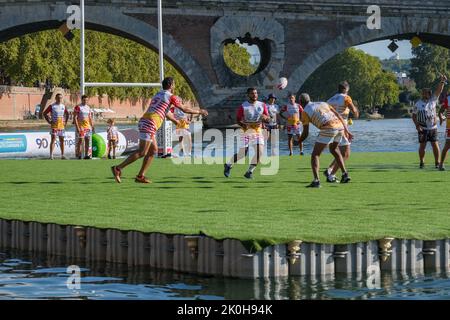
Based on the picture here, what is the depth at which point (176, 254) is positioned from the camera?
1282 cm

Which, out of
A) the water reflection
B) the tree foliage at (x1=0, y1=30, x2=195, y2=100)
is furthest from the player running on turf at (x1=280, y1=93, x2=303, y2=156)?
the tree foliage at (x1=0, y1=30, x2=195, y2=100)

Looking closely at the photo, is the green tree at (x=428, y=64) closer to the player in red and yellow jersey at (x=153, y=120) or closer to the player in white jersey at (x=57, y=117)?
the player in white jersey at (x=57, y=117)

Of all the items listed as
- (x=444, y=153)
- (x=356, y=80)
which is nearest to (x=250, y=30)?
(x=444, y=153)

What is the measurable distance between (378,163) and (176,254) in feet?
53.7

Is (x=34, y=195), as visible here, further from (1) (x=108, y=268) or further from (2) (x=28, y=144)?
(2) (x=28, y=144)

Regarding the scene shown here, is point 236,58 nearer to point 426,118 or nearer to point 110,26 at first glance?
point 110,26

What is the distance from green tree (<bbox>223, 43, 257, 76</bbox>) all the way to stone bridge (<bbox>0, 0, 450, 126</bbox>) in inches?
2171

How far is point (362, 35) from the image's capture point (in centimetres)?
5988

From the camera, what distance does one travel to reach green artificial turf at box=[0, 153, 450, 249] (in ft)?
44.2

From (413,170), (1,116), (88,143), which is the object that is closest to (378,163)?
(413,170)

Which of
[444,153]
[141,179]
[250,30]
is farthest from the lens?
[250,30]

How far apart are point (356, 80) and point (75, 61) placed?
8707 cm

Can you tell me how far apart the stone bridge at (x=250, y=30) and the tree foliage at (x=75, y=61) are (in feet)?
70.2

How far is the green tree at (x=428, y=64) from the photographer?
175250 mm
